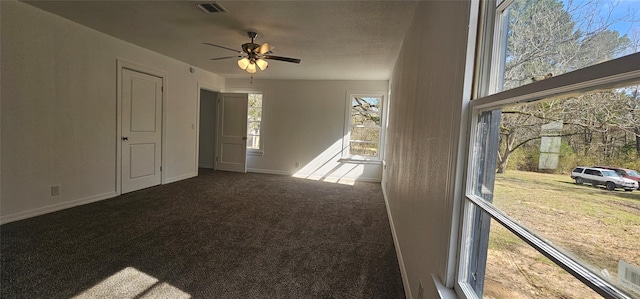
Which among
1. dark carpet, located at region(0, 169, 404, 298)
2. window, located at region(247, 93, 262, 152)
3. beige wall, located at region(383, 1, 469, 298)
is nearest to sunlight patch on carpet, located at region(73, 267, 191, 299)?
dark carpet, located at region(0, 169, 404, 298)

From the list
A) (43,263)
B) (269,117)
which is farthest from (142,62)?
(43,263)

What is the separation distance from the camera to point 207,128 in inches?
261

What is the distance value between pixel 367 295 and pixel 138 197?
3639 mm

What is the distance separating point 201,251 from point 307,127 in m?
4.08

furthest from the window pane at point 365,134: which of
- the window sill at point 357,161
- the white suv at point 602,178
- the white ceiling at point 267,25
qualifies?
the white suv at point 602,178

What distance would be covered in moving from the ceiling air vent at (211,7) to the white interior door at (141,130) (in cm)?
211

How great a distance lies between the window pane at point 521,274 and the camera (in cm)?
51

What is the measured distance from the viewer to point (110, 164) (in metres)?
3.72

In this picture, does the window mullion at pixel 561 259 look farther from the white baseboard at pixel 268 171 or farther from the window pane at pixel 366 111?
the white baseboard at pixel 268 171

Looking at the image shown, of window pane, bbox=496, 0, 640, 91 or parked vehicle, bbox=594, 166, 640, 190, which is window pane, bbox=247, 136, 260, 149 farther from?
parked vehicle, bbox=594, 166, 640, 190

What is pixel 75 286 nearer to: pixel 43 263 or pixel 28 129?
pixel 43 263

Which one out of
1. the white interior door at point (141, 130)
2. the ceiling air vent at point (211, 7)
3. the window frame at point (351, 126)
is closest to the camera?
the ceiling air vent at point (211, 7)

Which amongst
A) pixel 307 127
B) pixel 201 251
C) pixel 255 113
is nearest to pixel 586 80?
pixel 201 251

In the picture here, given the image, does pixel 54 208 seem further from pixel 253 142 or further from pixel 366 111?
pixel 366 111
